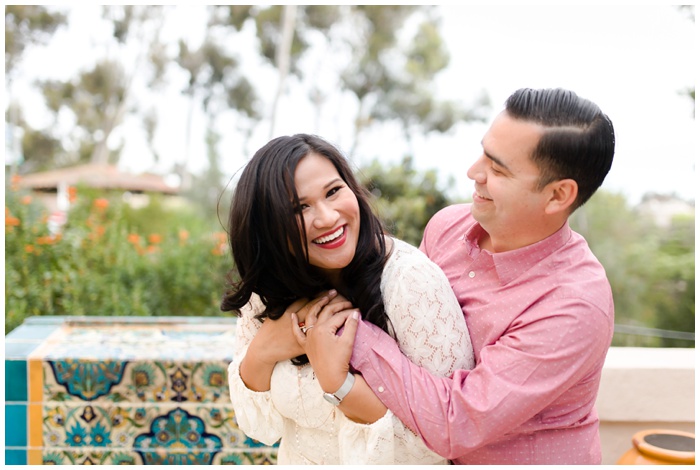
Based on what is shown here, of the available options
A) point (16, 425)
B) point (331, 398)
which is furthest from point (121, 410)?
point (331, 398)

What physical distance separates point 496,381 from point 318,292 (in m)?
0.55

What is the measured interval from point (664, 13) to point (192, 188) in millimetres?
7882

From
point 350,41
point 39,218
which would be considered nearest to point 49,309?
point 39,218

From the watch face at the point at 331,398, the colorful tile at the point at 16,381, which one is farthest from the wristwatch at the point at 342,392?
the colorful tile at the point at 16,381

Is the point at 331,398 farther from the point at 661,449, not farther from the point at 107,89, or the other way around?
the point at 107,89

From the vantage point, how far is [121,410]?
2.79m

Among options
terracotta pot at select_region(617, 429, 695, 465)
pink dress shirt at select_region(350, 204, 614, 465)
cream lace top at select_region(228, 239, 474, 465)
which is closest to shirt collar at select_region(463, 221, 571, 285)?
pink dress shirt at select_region(350, 204, 614, 465)

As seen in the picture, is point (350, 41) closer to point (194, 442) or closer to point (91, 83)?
point (91, 83)

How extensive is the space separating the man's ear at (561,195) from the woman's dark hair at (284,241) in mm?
450

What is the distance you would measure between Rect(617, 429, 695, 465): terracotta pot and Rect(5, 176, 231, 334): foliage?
10.8 ft

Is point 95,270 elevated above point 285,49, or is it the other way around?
point 285,49

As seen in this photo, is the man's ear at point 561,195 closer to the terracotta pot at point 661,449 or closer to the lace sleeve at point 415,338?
the lace sleeve at point 415,338

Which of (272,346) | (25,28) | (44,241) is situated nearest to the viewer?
(272,346)

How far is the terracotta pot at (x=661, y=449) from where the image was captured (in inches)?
93.1
